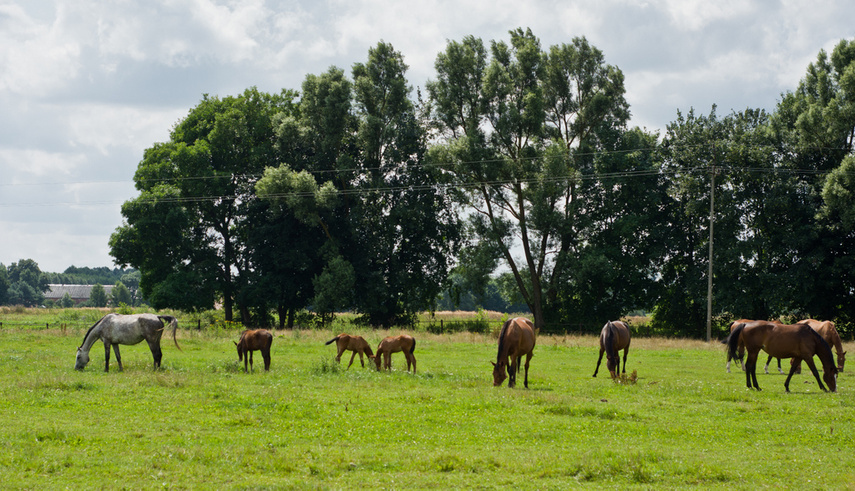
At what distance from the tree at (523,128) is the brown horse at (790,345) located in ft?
103

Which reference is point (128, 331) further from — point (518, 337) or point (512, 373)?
point (518, 337)

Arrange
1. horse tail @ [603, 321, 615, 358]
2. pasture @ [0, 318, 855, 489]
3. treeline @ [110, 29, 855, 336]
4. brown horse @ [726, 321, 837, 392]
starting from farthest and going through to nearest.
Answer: treeline @ [110, 29, 855, 336], horse tail @ [603, 321, 615, 358], brown horse @ [726, 321, 837, 392], pasture @ [0, 318, 855, 489]

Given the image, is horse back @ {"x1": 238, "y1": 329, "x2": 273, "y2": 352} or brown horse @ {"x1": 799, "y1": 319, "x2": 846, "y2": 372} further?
brown horse @ {"x1": 799, "y1": 319, "x2": 846, "y2": 372}

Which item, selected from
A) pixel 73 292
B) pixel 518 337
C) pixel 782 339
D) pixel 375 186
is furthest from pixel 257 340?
pixel 73 292

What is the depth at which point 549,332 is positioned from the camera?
50562mm

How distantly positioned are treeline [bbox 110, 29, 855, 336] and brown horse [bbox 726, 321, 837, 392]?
2950 centimetres

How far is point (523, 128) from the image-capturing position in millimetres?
50750

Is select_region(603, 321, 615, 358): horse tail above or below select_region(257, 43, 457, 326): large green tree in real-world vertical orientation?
below

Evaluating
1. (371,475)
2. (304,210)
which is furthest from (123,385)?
(304,210)

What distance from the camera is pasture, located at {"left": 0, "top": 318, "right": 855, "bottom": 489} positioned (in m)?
8.65

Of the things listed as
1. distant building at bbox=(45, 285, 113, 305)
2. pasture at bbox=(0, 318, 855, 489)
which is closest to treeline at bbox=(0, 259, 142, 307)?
distant building at bbox=(45, 285, 113, 305)

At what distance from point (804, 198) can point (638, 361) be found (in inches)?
1010

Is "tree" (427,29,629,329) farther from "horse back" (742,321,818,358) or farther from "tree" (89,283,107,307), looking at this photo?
"tree" (89,283,107,307)

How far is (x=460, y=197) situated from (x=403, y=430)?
41.2 m
